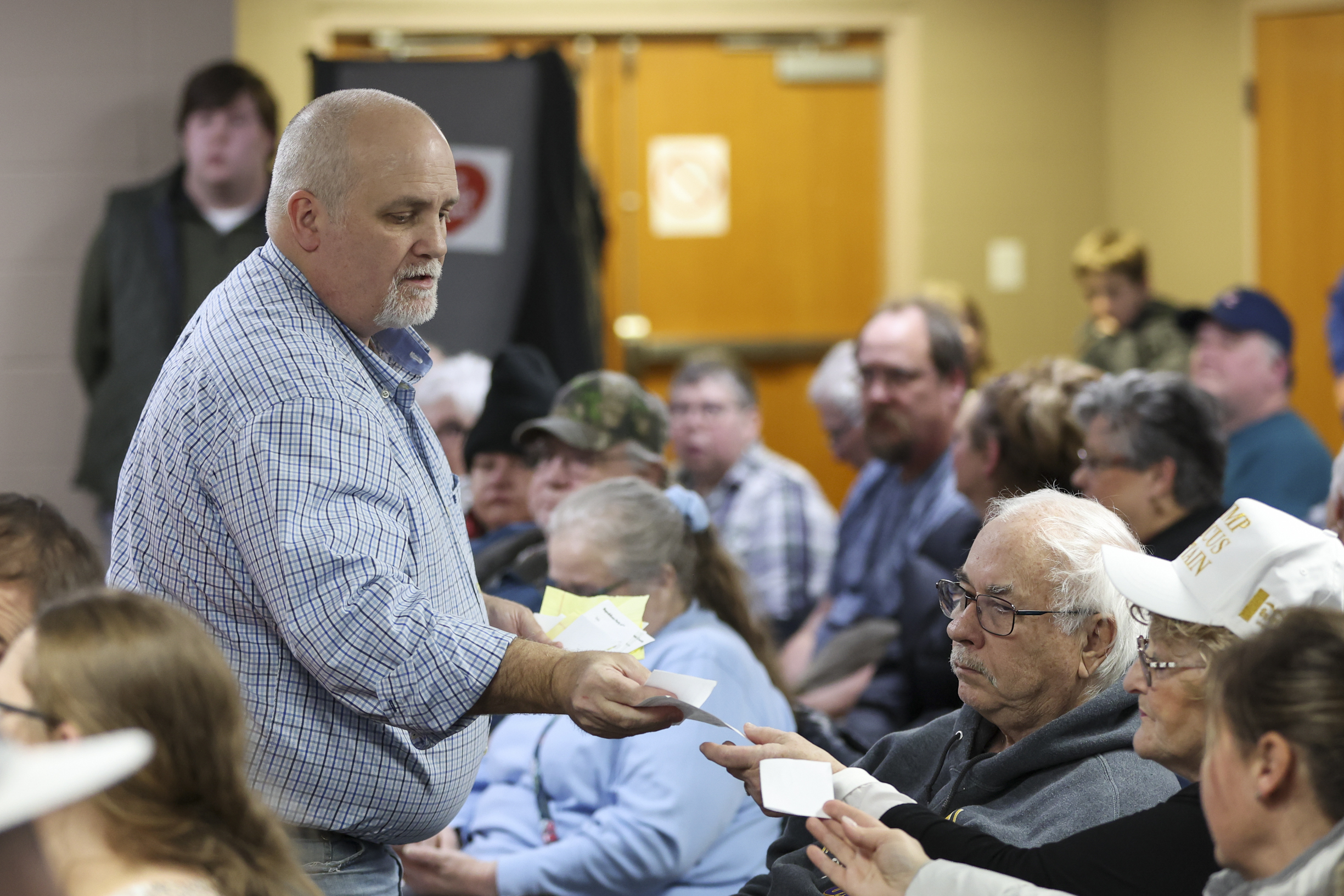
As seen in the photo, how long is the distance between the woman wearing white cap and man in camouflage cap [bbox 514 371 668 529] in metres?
1.78

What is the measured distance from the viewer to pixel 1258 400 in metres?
4.33

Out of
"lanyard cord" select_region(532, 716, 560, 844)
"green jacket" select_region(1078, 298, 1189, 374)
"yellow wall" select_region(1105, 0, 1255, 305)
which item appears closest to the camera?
"lanyard cord" select_region(532, 716, 560, 844)

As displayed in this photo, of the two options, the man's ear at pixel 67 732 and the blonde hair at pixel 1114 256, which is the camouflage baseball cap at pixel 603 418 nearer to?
the man's ear at pixel 67 732

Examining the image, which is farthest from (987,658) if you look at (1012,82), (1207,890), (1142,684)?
(1012,82)

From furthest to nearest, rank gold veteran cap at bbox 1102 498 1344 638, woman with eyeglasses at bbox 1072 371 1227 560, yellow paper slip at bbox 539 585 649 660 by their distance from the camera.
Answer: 1. woman with eyeglasses at bbox 1072 371 1227 560
2. yellow paper slip at bbox 539 585 649 660
3. gold veteran cap at bbox 1102 498 1344 638

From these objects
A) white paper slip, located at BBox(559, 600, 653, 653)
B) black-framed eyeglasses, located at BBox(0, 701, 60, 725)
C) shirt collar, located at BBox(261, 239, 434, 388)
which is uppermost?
shirt collar, located at BBox(261, 239, 434, 388)

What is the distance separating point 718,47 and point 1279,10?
2.36 meters

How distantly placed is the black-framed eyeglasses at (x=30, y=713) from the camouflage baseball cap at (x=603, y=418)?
210 cm

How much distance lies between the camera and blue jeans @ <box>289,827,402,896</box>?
183 cm

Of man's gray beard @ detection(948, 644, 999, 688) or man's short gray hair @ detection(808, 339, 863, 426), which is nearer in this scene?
man's gray beard @ detection(948, 644, 999, 688)

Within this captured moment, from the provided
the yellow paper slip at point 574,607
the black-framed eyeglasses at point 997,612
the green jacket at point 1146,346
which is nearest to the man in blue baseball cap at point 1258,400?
the green jacket at point 1146,346

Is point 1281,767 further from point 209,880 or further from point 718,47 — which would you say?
point 718,47

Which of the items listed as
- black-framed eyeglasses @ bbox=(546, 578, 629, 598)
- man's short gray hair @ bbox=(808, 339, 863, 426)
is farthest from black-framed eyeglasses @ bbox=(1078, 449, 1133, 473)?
man's short gray hair @ bbox=(808, 339, 863, 426)

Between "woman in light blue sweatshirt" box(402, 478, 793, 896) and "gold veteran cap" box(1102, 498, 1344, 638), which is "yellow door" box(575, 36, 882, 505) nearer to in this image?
"woman in light blue sweatshirt" box(402, 478, 793, 896)
